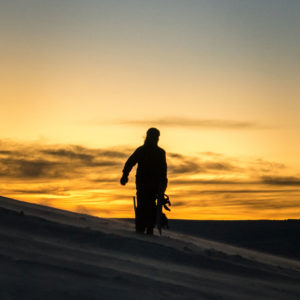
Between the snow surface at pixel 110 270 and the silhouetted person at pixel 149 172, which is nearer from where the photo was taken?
the snow surface at pixel 110 270

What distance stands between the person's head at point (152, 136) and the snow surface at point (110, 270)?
2876mm

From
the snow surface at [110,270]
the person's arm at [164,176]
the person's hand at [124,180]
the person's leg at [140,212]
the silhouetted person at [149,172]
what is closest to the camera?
→ the snow surface at [110,270]

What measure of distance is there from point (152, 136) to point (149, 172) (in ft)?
2.08

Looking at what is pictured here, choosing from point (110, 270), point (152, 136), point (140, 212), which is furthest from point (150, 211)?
point (110, 270)

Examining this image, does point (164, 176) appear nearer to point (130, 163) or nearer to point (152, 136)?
point (130, 163)

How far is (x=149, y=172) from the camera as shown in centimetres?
1034

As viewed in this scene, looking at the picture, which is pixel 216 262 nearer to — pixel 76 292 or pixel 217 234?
pixel 76 292

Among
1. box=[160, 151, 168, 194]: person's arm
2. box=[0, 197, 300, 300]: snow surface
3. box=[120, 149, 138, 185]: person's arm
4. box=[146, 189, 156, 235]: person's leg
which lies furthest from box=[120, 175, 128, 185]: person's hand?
box=[0, 197, 300, 300]: snow surface

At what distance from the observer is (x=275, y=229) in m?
17.2

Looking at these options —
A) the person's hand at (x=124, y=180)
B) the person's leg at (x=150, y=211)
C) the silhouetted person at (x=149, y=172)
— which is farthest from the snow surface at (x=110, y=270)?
the person's hand at (x=124, y=180)

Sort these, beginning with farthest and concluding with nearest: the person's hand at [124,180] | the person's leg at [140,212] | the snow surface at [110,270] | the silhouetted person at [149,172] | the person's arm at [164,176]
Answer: the person's hand at [124,180]
the person's arm at [164,176]
the silhouetted person at [149,172]
the person's leg at [140,212]
the snow surface at [110,270]

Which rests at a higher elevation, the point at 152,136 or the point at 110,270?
the point at 152,136

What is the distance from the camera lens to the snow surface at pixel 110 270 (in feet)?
13.7

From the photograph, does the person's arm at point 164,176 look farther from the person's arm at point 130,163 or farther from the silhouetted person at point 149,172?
the person's arm at point 130,163
